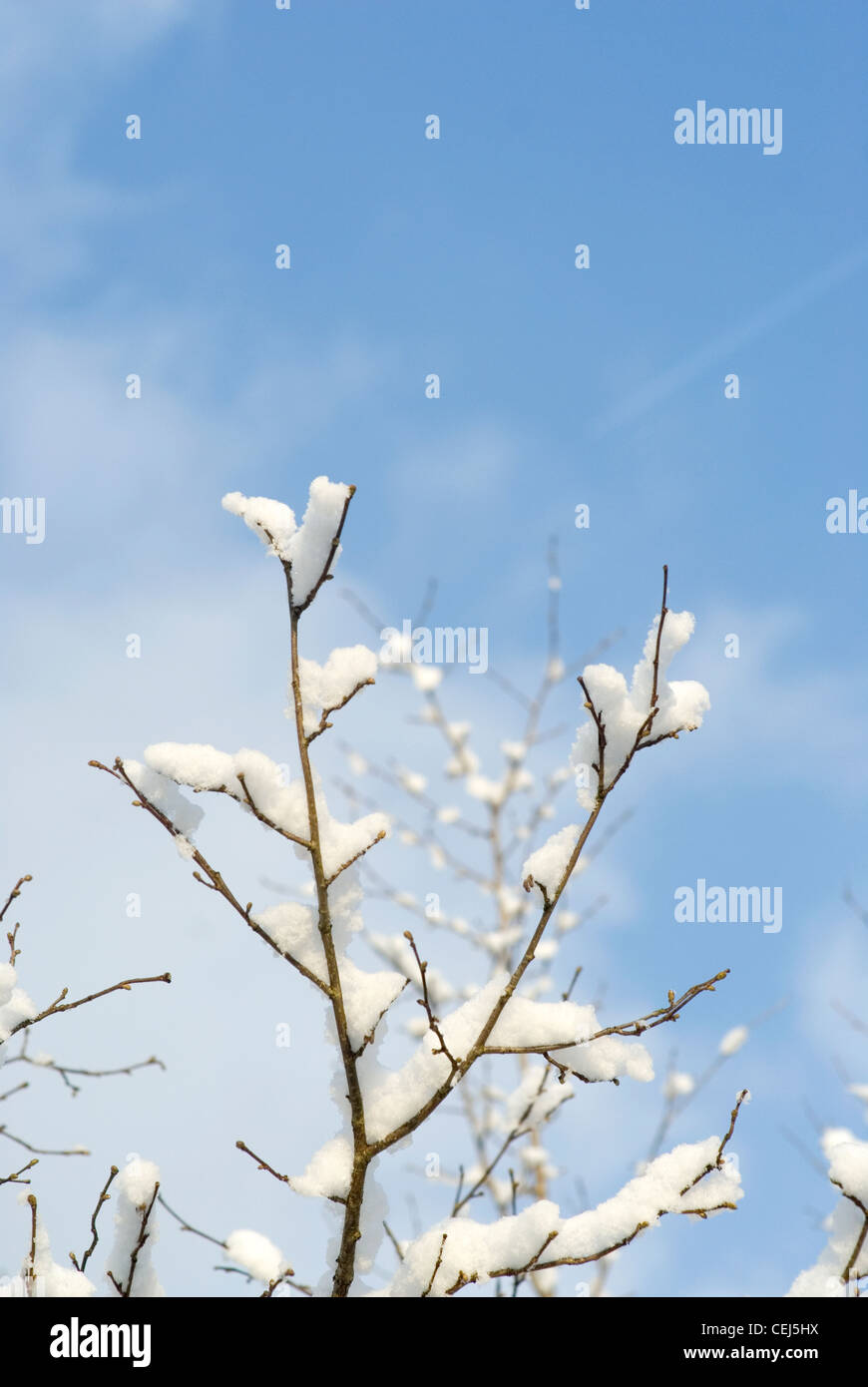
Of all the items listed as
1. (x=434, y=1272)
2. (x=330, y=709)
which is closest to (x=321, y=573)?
(x=330, y=709)

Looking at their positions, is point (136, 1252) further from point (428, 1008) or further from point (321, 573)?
point (321, 573)

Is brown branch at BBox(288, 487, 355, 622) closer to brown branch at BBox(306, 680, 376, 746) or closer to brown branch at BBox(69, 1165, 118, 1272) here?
brown branch at BBox(306, 680, 376, 746)

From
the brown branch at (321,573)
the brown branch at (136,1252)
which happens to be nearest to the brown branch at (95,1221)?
the brown branch at (136,1252)

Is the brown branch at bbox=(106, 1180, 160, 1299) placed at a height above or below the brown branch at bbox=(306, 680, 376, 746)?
below

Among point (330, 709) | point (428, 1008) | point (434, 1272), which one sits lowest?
point (434, 1272)

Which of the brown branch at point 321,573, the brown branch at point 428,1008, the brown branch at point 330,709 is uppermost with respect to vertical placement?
A: the brown branch at point 321,573

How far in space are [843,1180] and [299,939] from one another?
45.5 inches

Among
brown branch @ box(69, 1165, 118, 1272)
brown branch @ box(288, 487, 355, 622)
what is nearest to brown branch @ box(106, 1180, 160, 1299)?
brown branch @ box(69, 1165, 118, 1272)

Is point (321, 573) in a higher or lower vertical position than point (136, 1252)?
higher

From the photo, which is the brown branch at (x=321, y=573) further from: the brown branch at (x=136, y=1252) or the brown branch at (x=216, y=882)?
the brown branch at (x=136, y=1252)

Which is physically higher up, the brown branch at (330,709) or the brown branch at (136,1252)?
the brown branch at (330,709)

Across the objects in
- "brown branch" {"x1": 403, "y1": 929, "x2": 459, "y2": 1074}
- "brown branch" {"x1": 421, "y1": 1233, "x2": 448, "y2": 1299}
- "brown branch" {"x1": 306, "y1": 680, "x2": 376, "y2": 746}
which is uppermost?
"brown branch" {"x1": 306, "y1": 680, "x2": 376, "y2": 746}

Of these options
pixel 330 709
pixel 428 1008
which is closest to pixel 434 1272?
pixel 428 1008
